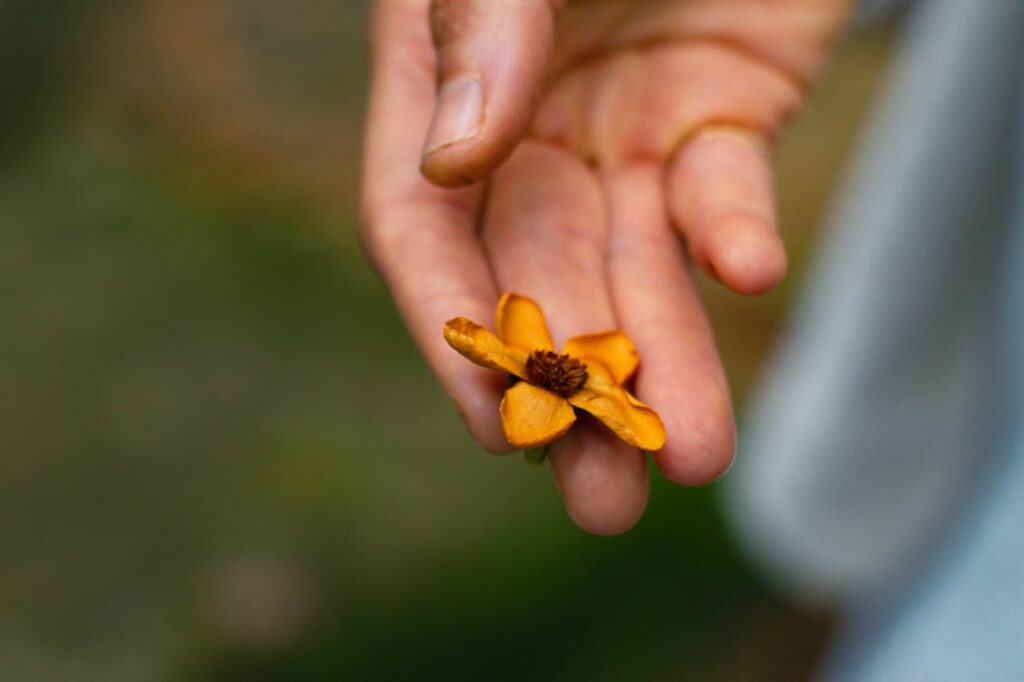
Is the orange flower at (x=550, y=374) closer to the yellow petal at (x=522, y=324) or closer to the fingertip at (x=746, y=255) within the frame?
the yellow petal at (x=522, y=324)

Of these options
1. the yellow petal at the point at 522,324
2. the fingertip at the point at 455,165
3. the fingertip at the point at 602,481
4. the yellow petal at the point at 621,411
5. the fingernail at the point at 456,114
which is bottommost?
the fingertip at the point at 602,481

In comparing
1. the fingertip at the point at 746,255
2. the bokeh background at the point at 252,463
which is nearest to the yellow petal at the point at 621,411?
the fingertip at the point at 746,255

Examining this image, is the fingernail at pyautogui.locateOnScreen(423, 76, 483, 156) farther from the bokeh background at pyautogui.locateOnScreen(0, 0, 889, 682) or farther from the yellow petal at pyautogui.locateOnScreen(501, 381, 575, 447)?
the bokeh background at pyautogui.locateOnScreen(0, 0, 889, 682)

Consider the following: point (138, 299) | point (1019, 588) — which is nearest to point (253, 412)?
point (138, 299)

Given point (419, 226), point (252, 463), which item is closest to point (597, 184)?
point (419, 226)

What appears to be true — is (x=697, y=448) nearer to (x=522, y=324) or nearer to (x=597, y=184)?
(x=522, y=324)
